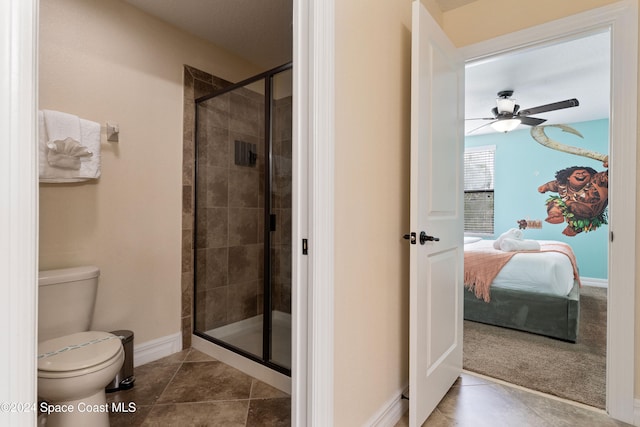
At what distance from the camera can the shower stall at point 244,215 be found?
220 cm

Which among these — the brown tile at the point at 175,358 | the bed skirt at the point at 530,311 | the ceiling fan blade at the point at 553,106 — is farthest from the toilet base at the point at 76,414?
the ceiling fan blade at the point at 553,106

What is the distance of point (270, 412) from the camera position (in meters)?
1.75

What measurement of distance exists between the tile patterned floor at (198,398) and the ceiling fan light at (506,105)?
3864mm

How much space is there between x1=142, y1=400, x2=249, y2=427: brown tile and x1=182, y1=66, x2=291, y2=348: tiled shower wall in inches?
28.4

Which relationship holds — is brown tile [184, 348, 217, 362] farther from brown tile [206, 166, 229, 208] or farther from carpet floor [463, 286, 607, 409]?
carpet floor [463, 286, 607, 409]

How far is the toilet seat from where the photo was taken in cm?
126

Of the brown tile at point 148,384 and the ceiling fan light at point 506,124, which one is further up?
the ceiling fan light at point 506,124

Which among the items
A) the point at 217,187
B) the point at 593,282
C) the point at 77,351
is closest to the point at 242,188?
the point at 217,187

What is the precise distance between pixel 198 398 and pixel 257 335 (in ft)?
1.83

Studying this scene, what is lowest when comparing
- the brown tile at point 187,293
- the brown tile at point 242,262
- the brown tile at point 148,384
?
the brown tile at point 148,384

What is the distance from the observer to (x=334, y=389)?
125 centimetres

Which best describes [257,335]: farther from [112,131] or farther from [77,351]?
[112,131]

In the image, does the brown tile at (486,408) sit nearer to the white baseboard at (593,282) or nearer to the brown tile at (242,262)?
the brown tile at (242,262)

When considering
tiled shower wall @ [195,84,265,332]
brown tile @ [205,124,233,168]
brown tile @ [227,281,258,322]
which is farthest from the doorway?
brown tile @ [205,124,233,168]
